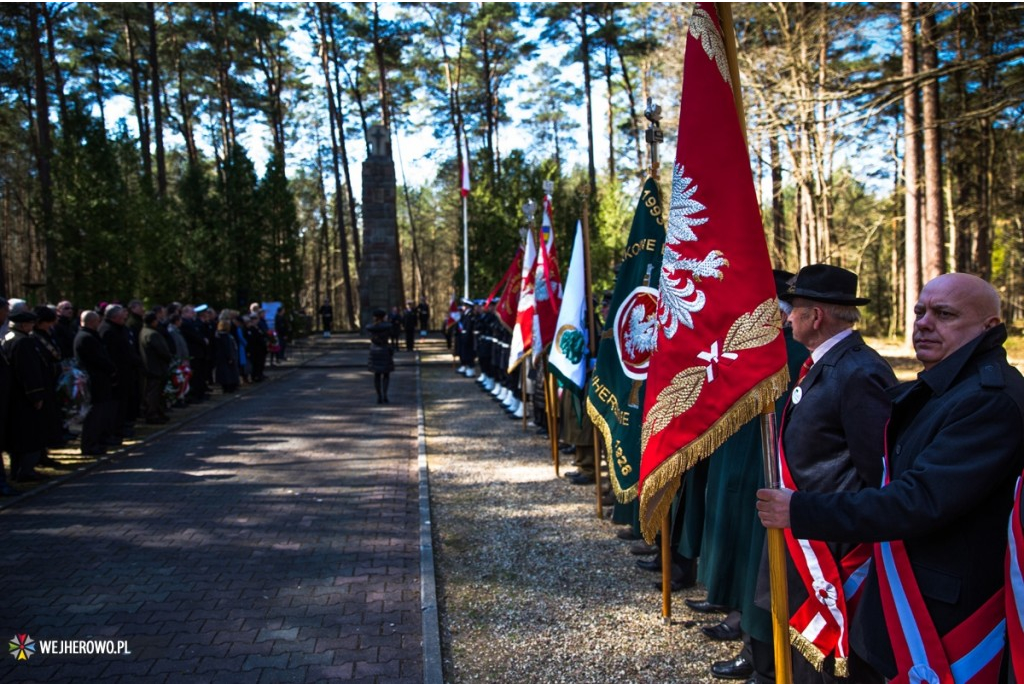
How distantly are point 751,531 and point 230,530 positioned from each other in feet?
15.9

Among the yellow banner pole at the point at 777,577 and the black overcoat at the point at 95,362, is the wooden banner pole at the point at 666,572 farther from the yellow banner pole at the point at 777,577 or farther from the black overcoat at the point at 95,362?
the black overcoat at the point at 95,362

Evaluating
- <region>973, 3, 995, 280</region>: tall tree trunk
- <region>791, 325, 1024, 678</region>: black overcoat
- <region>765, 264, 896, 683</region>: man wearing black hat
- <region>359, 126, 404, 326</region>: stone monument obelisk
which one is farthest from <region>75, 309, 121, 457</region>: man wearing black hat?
<region>359, 126, 404, 326</region>: stone monument obelisk

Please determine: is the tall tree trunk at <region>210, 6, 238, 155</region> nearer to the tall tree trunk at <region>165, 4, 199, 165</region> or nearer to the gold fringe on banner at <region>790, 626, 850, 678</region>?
the tall tree trunk at <region>165, 4, 199, 165</region>

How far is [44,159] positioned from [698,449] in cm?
2227

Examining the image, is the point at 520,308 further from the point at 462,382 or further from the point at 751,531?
the point at 462,382

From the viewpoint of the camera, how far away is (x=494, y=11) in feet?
111

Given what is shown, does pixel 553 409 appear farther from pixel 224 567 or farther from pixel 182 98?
pixel 182 98

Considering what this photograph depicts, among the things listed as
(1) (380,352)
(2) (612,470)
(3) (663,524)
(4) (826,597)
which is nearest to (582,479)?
(2) (612,470)

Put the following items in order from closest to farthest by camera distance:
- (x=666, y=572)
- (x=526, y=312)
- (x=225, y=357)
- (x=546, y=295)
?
1. (x=666, y=572)
2. (x=546, y=295)
3. (x=526, y=312)
4. (x=225, y=357)

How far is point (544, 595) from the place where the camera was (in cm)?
520

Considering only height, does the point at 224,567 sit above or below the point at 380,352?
below

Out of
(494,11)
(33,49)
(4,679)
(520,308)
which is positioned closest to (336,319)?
(494,11)

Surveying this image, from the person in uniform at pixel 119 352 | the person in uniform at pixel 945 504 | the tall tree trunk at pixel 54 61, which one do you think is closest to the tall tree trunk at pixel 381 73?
the tall tree trunk at pixel 54 61

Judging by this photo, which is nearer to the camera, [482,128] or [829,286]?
[829,286]
